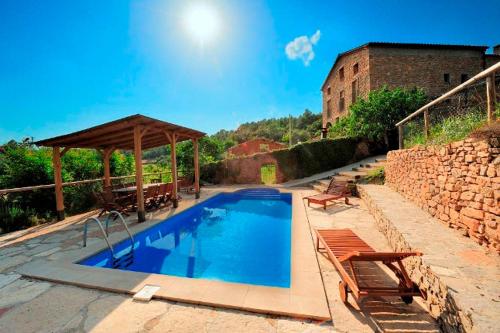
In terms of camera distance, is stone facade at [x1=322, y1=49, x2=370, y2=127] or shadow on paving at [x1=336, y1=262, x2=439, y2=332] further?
stone facade at [x1=322, y1=49, x2=370, y2=127]

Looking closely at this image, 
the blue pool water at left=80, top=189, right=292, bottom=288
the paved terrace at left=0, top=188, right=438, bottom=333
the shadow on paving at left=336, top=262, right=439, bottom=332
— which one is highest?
the paved terrace at left=0, top=188, right=438, bottom=333

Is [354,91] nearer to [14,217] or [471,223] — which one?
[471,223]

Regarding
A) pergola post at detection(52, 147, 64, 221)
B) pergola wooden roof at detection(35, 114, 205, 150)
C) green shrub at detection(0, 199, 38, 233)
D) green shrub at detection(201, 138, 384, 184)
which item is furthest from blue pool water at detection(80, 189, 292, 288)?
green shrub at detection(201, 138, 384, 184)

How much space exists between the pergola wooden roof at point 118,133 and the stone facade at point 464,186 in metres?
7.00

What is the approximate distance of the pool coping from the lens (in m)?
2.52

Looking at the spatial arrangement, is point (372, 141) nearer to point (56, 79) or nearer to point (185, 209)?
point (185, 209)

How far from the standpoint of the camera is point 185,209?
8.24m

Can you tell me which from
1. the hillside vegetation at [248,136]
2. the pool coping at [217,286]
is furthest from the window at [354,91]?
the pool coping at [217,286]

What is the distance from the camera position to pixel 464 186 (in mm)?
3344

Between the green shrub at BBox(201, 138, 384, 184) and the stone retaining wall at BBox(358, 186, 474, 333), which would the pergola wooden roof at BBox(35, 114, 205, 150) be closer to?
the stone retaining wall at BBox(358, 186, 474, 333)

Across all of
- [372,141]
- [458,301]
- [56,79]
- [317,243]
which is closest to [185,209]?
[317,243]

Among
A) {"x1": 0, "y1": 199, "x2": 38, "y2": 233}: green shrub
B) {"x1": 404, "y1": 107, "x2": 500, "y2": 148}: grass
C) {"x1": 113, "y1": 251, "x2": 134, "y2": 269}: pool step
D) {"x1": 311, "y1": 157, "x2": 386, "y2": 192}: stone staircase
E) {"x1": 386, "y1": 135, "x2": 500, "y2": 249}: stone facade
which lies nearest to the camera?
{"x1": 386, "y1": 135, "x2": 500, "y2": 249}: stone facade

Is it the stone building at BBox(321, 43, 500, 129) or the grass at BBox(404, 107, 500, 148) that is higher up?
the stone building at BBox(321, 43, 500, 129)

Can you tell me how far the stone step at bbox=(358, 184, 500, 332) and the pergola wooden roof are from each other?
666 cm
